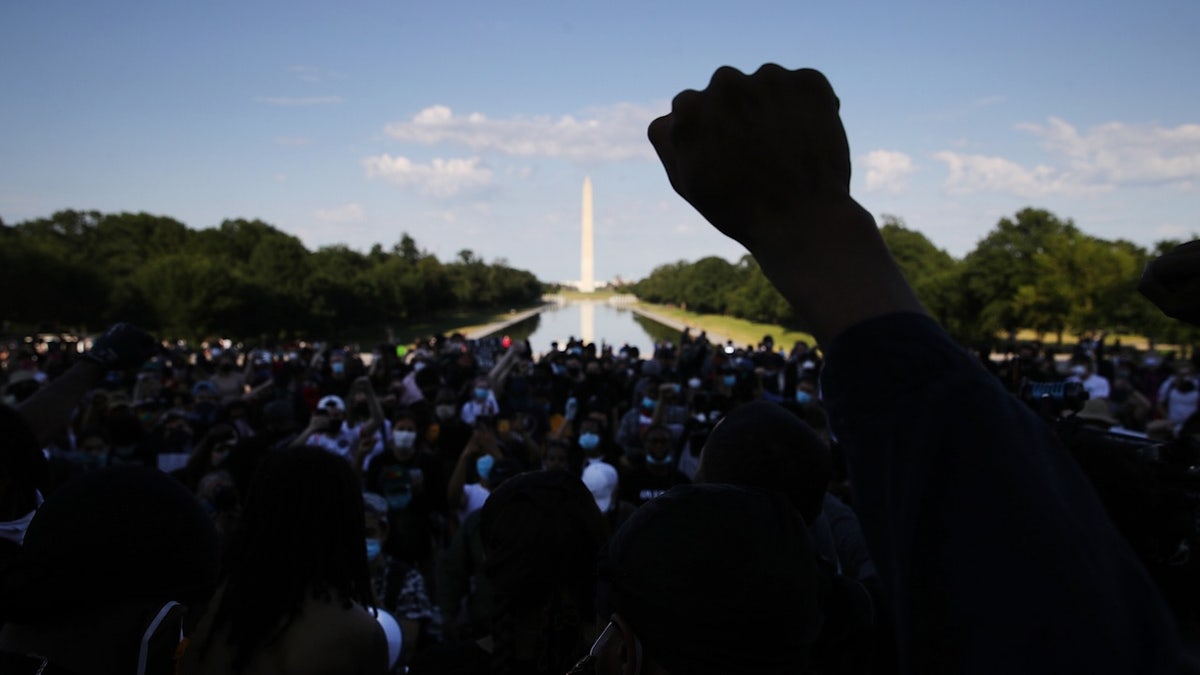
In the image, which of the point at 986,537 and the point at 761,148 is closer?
the point at 986,537

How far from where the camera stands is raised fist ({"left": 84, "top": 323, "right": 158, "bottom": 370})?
3693 mm

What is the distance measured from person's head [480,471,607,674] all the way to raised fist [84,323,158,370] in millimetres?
1965

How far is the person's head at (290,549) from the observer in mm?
2244

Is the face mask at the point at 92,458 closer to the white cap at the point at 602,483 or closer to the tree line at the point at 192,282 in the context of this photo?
the white cap at the point at 602,483

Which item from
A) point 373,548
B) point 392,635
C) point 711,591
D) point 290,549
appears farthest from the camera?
point 373,548

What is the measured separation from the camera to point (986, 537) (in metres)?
0.68

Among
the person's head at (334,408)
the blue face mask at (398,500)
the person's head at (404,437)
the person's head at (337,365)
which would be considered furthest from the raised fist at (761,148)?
the person's head at (337,365)

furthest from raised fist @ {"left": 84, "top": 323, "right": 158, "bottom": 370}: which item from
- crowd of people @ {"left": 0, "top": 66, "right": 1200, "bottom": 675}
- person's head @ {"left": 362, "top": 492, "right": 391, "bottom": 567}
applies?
person's head @ {"left": 362, "top": 492, "right": 391, "bottom": 567}

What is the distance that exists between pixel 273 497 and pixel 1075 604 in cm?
237

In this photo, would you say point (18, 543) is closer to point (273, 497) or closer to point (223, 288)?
point (273, 497)

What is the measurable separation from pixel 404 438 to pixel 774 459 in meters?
4.85

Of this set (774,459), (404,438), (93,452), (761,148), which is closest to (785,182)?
(761,148)

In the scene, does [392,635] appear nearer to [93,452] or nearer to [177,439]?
[177,439]

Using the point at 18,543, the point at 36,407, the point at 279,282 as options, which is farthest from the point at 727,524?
the point at 279,282
